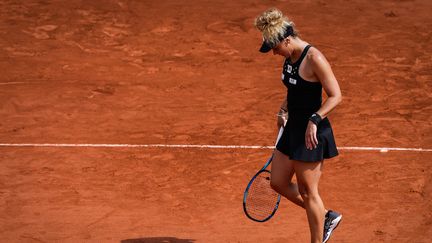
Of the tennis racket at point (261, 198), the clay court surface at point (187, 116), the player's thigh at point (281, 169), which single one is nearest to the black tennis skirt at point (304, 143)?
the player's thigh at point (281, 169)

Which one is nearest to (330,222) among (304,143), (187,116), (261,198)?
(261,198)

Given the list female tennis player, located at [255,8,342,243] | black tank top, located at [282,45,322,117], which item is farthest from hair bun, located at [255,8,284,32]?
black tank top, located at [282,45,322,117]

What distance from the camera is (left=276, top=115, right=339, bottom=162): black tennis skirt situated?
6.88m

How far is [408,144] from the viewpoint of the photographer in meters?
10.5

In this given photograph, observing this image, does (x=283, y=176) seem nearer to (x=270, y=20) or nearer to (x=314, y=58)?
(x=314, y=58)

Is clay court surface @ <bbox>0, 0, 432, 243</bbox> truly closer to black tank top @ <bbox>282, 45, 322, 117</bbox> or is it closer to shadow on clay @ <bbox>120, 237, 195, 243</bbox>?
shadow on clay @ <bbox>120, 237, 195, 243</bbox>

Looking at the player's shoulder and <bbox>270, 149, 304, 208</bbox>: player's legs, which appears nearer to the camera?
the player's shoulder

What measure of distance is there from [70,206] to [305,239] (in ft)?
9.03

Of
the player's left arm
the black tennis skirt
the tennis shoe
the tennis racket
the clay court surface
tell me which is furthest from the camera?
the clay court surface

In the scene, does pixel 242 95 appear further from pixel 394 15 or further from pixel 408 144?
pixel 394 15

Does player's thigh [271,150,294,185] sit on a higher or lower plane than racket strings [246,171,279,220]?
higher

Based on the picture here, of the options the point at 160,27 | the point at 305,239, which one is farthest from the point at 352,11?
the point at 305,239

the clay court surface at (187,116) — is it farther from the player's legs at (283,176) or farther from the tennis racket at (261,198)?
the player's legs at (283,176)

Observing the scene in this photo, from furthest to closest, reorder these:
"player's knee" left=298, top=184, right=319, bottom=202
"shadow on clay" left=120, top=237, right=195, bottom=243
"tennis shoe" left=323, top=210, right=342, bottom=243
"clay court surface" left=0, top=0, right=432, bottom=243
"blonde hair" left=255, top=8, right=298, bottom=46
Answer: "clay court surface" left=0, top=0, right=432, bottom=243, "shadow on clay" left=120, top=237, right=195, bottom=243, "tennis shoe" left=323, top=210, right=342, bottom=243, "player's knee" left=298, top=184, right=319, bottom=202, "blonde hair" left=255, top=8, right=298, bottom=46
